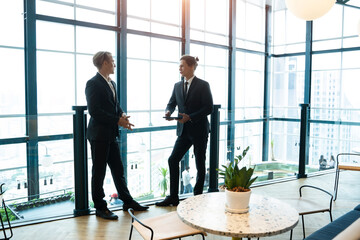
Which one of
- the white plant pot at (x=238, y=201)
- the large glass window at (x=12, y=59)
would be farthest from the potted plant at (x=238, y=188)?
the large glass window at (x=12, y=59)

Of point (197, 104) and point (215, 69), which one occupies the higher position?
point (215, 69)

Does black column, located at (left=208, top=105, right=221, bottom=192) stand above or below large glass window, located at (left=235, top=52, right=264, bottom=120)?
below

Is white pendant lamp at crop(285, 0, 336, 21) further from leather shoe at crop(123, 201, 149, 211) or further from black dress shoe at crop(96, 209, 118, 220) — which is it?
black dress shoe at crop(96, 209, 118, 220)

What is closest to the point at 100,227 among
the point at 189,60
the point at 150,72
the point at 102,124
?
the point at 102,124

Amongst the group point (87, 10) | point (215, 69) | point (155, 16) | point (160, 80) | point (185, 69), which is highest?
point (155, 16)

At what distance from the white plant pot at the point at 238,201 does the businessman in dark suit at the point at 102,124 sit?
1710mm

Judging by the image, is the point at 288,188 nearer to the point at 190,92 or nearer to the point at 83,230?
the point at 190,92

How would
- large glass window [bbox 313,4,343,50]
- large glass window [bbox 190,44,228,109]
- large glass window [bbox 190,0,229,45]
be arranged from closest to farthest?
large glass window [bbox 190,0,229,45] < large glass window [bbox 190,44,228,109] < large glass window [bbox 313,4,343,50]

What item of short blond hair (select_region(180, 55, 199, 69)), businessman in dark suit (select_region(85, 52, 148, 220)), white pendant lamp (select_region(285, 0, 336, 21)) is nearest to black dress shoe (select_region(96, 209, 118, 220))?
businessman in dark suit (select_region(85, 52, 148, 220))

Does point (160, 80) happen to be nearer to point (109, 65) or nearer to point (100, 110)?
point (109, 65)

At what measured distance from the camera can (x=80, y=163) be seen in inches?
135

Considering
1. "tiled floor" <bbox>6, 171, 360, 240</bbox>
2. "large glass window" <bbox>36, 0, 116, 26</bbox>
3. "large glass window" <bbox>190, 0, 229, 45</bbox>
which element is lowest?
"tiled floor" <bbox>6, 171, 360, 240</bbox>

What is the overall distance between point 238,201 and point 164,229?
53 cm

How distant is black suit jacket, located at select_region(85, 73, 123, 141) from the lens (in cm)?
312
